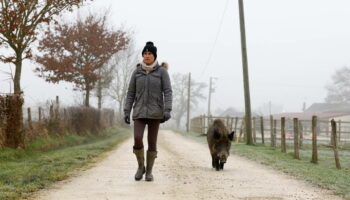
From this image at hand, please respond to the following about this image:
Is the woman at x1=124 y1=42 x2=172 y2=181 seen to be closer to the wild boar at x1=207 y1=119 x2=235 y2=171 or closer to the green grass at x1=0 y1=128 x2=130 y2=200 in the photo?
the green grass at x1=0 y1=128 x2=130 y2=200

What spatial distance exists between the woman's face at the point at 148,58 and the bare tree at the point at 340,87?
10010cm

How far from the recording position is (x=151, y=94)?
8.11 metres

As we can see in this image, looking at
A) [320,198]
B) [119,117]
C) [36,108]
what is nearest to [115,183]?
[320,198]

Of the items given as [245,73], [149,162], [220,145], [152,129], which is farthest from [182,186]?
[245,73]

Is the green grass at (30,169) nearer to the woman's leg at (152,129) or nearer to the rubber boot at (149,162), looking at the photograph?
the rubber boot at (149,162)

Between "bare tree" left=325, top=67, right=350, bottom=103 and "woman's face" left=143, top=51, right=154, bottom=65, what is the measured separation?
328 ft

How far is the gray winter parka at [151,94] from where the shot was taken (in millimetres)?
8039

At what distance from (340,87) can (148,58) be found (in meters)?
104

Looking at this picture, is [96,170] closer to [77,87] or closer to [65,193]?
[65,193]

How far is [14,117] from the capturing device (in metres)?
14.6

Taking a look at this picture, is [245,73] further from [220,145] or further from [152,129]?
[152,129]

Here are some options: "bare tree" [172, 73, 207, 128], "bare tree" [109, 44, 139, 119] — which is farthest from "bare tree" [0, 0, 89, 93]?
"bare tree" [172, 73, 207, 128]

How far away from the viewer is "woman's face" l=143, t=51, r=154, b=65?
321 inches

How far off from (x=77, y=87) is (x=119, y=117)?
23980 mm
